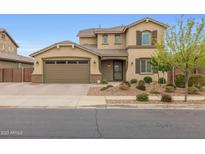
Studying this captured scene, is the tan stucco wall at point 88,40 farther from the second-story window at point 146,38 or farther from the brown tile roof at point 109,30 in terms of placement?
the second-story window at point 146,38

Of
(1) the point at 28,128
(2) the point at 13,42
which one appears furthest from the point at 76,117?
(2) the point at 13,42

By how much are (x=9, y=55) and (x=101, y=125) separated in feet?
111

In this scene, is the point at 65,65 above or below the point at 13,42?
below

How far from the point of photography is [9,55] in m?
39.0

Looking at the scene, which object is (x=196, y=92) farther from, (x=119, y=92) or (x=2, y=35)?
(x=2, y=35)

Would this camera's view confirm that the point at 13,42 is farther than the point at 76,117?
Yes

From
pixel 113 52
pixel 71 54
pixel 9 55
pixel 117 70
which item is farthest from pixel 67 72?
pixel 9 55

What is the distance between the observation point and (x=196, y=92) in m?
18.2

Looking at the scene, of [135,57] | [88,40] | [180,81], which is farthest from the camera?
[88,40]

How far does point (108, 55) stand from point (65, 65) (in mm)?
4735

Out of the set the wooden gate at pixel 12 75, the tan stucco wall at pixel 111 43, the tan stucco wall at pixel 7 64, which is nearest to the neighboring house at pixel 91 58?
the tan stucco wall at pixel 111 43

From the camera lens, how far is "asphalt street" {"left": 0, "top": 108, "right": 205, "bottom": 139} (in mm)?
7418

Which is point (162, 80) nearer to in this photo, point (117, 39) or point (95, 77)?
point (95, 77)

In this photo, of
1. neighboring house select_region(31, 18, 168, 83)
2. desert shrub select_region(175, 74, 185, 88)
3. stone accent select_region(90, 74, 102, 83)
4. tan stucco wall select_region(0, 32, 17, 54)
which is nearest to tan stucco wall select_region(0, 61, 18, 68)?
tan stucco wall select_region(0, 32, 17, 54)
